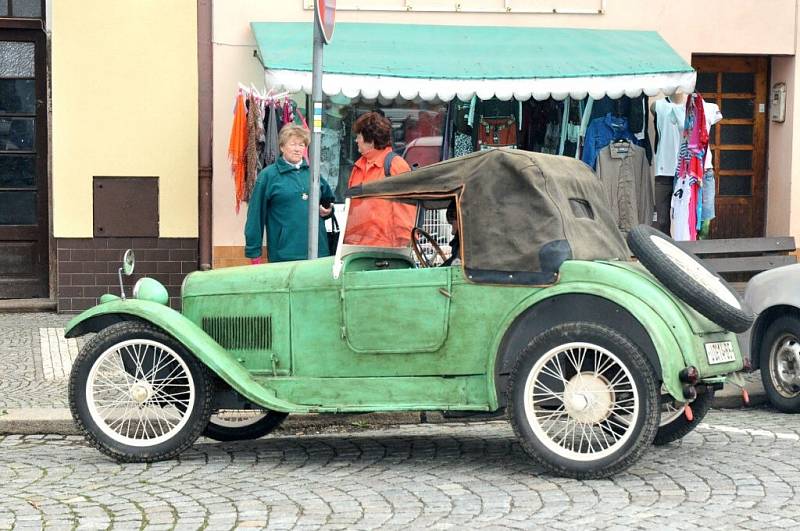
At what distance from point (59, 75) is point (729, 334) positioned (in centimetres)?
885

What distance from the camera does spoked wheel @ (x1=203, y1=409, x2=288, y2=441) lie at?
309 inches

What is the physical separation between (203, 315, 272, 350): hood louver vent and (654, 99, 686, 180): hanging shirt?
755 cm

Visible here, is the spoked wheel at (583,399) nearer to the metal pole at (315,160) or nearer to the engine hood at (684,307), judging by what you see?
the engine hood at (684,307)

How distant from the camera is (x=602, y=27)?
14.5 metres

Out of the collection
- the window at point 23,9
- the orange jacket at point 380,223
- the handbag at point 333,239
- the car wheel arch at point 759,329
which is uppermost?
the window at point 23,9

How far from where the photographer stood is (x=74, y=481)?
22.0ft

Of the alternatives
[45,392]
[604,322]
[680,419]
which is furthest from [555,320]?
[45,392]

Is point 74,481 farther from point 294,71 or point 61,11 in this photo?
point 61,11

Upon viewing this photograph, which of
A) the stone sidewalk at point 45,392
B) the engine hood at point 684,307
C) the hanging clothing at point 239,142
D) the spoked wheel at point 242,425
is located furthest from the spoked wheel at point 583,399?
the hanging clothing at point 239,142

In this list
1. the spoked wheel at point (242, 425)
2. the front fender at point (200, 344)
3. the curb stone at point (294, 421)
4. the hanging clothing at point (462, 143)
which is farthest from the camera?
the hanging clothing at point (462, 143)

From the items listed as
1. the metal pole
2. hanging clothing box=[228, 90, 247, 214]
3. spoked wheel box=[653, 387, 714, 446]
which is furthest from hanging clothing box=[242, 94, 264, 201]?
spoked wheel box=[653, 387, 714, 446]

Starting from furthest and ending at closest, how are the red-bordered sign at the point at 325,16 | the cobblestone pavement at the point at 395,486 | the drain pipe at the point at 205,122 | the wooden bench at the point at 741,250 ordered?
the drain pipe at the point at 205,122
the wooden bench at the point at 741,250
the red-bordered sign at the point at 325,16
the cobblestone pavement at the point at 395,486

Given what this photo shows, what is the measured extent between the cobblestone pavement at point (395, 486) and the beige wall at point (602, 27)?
21.0 feet

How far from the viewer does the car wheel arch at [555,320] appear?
662cm
